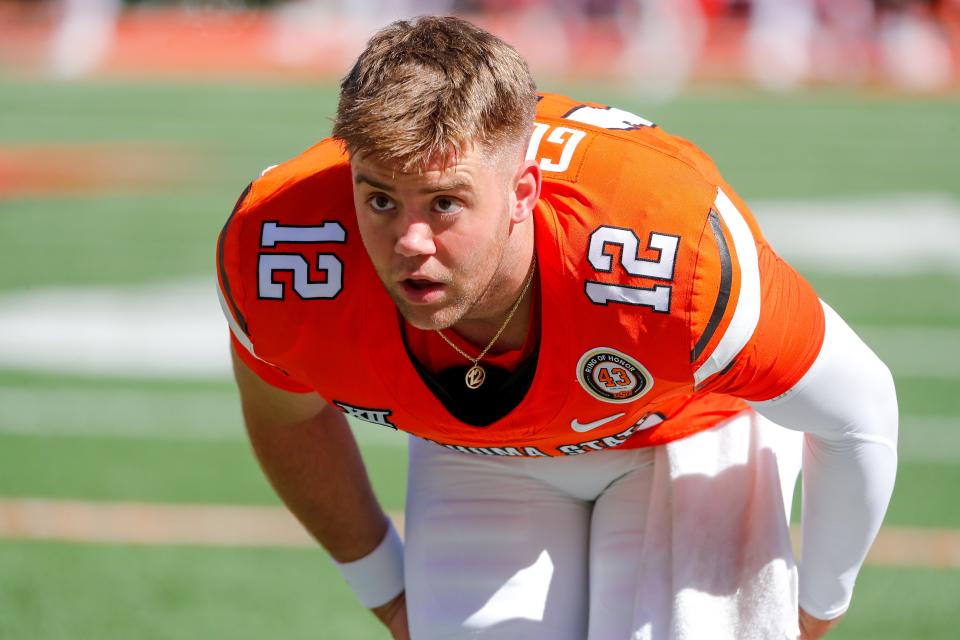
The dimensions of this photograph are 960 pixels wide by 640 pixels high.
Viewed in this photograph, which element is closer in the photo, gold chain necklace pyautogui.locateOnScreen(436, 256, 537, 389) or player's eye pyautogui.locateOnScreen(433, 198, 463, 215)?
player's eye pyautogui.locateOnScreen(433, 198, 463, 215)

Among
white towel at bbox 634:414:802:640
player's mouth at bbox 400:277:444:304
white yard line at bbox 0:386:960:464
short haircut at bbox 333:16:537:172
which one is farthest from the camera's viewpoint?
white yard line at bbox 0:386:960:464

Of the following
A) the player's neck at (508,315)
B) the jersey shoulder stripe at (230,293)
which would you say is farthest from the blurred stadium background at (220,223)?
the player's neck at (508,315)

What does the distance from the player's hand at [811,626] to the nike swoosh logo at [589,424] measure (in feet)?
2.06

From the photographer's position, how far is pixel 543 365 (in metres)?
2.62

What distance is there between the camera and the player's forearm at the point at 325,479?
3102mm

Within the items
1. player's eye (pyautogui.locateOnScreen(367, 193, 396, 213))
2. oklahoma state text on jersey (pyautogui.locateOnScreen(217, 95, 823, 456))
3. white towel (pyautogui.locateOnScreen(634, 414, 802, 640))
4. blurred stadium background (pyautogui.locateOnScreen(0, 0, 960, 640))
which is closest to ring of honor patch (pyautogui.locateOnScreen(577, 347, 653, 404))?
oklahoma state text on jersey (pyautogui.locateOnScreen(217, 95, 823, 456))

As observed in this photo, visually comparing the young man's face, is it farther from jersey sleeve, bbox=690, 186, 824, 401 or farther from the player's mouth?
jersey sleeve, bbox=690, 186, 824, 401

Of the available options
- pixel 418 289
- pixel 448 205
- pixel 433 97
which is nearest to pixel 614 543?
pixel 418 289

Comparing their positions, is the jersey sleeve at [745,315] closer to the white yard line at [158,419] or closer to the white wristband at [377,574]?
the white wristband at [377,574]

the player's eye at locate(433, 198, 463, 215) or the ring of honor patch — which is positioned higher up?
the player's eye at locate(433, 198, 463, 215)

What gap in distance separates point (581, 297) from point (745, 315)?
0.30m

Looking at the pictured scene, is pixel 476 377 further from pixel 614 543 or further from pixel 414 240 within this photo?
pixel 614 543

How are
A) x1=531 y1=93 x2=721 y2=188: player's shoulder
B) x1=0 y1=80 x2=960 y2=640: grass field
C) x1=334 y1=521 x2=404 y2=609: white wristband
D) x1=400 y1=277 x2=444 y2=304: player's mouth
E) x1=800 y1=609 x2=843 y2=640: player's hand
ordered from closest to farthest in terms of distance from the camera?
x1=400 y1=277 x2=444 y2=304: player's mouth → x1=531 y1=93 x2=721 y2=188: player's shoulder → x1=800 y1=609 x2=843 y2=640: player's hand → x1=334 y1=521 x2=404 y2=609: white wristband → x1=0 y1=80 x2=960 y2=640: grass field

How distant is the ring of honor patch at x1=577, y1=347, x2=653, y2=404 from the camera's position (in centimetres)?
Answer: 256
